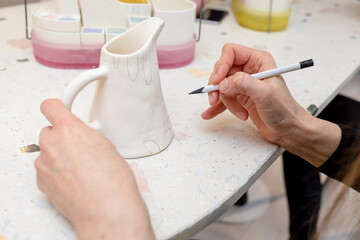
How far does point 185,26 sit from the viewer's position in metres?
0.70

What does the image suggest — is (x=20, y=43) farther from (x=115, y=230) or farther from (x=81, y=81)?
(x=115, y=230)

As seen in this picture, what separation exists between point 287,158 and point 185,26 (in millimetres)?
439

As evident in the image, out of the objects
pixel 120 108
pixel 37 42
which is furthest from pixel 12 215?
pixel 37 42

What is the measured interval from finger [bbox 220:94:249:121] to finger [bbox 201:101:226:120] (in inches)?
0.6

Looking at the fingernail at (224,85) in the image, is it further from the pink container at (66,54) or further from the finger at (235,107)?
the pink container at (66,54)

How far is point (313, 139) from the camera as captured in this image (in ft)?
1.72

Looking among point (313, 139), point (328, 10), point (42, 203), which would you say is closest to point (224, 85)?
point (313, 139)

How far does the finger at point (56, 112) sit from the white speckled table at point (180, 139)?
3.1 inches

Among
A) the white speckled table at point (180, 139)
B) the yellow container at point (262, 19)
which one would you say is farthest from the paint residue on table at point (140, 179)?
the yellow container at point (262, 19)

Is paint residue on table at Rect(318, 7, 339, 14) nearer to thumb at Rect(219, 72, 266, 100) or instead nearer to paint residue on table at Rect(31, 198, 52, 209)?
thumb at Rect(219, 72, 266, 100)

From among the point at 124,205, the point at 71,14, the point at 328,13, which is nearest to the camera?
the point at 124,205

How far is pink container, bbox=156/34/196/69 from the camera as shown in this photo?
69 cm

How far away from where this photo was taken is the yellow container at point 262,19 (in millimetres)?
914

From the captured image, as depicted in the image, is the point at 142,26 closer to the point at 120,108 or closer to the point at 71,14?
the point at 120,108
